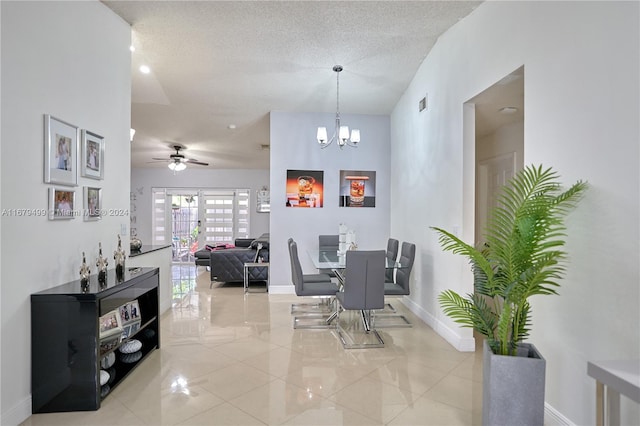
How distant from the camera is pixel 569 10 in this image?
2.11m

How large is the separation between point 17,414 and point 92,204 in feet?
5.01

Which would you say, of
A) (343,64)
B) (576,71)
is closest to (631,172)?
(576,71)

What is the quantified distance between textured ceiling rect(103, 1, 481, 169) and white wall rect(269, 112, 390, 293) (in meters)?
0.20

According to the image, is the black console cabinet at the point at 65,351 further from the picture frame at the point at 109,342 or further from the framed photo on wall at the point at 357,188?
the framed photo on wall at the point at 357,188

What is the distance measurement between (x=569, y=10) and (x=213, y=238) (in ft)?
30.5

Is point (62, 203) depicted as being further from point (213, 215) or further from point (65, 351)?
point (213, 215)

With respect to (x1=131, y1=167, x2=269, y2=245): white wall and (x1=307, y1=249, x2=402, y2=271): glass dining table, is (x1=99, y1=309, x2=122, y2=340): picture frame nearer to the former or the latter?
(x1=307, y1=249, x2=402, y2=271): glass dining table

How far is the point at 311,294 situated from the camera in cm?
404

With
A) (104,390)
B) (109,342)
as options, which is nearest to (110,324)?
(109,342)

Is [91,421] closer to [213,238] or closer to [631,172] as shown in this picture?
[631,172]

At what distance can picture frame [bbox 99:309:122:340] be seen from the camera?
8.68ft

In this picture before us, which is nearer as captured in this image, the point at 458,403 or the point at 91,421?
the point at 91,421

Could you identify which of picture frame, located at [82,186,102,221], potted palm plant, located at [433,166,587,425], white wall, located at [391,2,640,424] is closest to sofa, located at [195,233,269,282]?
picture frame, located at [82,186,102,221]

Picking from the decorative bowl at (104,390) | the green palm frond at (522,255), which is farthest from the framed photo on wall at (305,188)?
the green palm frond at (522,255)
